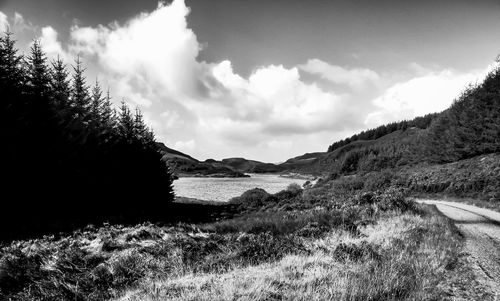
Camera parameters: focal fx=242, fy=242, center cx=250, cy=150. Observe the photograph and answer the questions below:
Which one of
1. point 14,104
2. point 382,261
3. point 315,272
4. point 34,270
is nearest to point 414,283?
point 382,261

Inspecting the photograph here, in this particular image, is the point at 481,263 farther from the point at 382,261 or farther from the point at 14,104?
the point at 14,104

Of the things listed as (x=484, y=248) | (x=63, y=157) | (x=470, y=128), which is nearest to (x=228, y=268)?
(x=484, y=248)

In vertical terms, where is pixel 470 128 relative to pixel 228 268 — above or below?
above

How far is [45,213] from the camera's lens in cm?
1709

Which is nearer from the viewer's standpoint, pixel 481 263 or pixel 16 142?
pixel 481 263

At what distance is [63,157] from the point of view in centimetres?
1806

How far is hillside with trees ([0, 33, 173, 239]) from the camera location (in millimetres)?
14867

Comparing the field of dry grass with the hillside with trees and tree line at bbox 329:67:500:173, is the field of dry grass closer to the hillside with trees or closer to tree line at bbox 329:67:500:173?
the hillside with trees

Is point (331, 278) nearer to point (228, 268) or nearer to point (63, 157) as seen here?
point (228, 268)

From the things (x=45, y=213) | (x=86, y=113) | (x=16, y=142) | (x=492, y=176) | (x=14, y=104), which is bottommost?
(x=45, y=213)

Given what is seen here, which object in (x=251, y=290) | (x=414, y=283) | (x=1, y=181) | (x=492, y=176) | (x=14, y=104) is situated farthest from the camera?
(x=492, y=176)

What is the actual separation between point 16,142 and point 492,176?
34.3 meters

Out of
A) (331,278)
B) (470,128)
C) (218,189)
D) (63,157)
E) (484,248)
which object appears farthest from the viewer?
(218,189)

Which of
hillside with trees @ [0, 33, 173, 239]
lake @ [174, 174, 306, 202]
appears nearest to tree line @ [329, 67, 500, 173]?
lake @ [174, 174, 306, 202]
